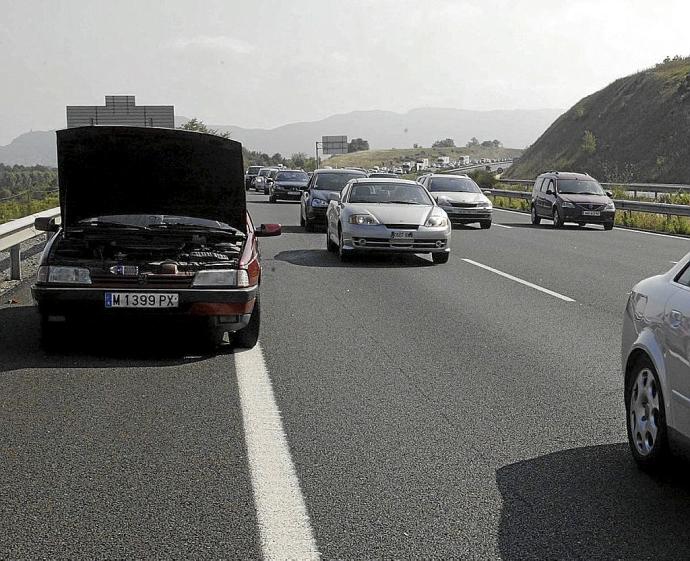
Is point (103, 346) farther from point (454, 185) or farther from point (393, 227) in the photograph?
point (454, 185)

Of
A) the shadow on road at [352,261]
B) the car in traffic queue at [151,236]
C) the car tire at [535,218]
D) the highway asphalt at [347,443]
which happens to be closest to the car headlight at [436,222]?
the shadow on road at [352,261]

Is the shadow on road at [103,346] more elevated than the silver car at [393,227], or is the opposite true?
the silver car at [393,227]

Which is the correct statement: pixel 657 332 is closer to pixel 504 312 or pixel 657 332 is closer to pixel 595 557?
pixel 595 557

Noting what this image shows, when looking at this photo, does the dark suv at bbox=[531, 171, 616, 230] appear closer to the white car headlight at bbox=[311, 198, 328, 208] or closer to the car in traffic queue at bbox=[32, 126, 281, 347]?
the white car headlight at bbox=[311, 198, 328, 208]

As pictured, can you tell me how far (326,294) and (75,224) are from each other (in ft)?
14.1

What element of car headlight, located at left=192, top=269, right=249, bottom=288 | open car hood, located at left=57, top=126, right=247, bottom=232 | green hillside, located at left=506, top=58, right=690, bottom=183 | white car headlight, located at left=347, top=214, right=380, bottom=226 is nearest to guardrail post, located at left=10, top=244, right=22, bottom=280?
open car hood, located at left=57, top=126, right=247, bottom=232

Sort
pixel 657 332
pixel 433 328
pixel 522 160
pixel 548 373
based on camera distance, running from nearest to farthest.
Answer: pixel 657 332 → pixel 548 373 → pixel 433 328 → pixel 522 160

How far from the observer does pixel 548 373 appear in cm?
788

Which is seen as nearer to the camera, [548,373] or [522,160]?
[548,373]

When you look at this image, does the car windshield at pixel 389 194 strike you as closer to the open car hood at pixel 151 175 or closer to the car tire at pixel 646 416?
the open car hood at pixel 151 175

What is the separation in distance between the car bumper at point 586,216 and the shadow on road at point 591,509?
2336 centimetres

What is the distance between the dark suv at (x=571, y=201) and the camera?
28.4m

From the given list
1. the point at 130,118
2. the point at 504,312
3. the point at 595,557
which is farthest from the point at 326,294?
the point at 130,118

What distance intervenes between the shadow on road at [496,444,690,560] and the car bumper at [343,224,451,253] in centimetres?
1159
